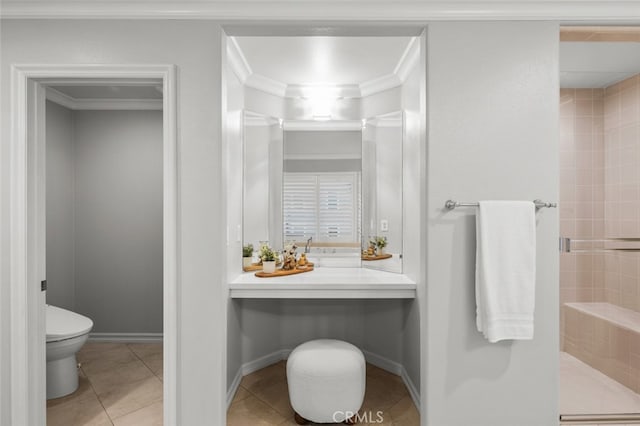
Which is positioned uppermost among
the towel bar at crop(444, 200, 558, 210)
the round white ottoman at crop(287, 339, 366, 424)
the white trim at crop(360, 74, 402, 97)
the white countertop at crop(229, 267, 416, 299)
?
the white trim at crop(360, 74, 402, 97)

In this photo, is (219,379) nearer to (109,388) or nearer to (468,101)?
(109,388)

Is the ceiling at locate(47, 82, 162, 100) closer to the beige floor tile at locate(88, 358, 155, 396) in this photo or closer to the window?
the window

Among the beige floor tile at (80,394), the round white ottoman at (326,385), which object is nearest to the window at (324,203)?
the round white ottoman at (326,385)

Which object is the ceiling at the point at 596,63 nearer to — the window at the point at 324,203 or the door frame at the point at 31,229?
the window at the point at 324,203

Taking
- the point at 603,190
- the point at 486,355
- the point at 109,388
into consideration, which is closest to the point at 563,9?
the point at 603,190

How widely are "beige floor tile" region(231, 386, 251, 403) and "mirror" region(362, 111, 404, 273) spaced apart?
1298 mm

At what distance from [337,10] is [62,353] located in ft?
9.38

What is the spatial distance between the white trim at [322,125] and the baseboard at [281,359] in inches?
74.7

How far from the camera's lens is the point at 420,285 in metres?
2.14

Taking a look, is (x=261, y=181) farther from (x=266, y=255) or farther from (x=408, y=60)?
(x=408, y=60)

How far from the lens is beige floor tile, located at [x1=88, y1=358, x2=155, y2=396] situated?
2.70 m

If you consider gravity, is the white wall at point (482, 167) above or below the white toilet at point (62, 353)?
above

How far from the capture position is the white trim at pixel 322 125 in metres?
2.99

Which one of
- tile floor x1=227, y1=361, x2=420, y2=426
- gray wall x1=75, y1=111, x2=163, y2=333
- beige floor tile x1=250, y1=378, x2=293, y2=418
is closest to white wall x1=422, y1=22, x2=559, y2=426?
tile floor x1=227, y1=361, x2=420, y2=426
